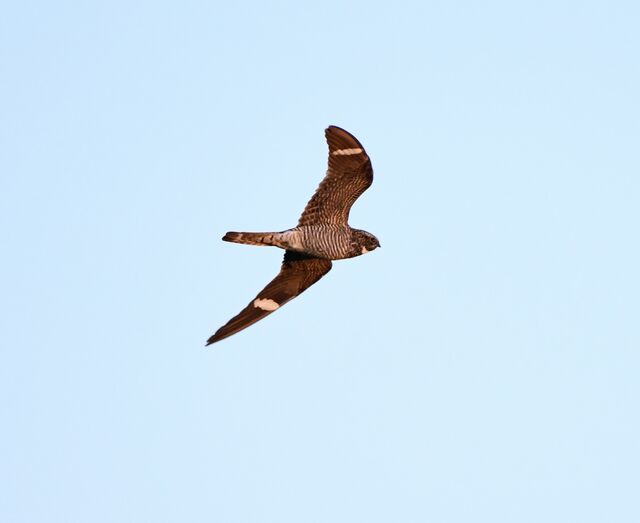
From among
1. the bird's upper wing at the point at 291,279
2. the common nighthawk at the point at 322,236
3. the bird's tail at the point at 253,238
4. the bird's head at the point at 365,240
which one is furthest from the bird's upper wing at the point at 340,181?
the bird's upper wing at the point at 291,279

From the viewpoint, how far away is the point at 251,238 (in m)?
21.1

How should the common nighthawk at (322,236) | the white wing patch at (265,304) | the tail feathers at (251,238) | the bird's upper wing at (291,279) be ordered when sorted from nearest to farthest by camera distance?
the common nighthawk at (322,236)
the tail feathers at (251,238)
the white wing patch at (265,304)
the bird's upper wing at (291,279)

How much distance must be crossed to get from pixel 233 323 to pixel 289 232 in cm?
169

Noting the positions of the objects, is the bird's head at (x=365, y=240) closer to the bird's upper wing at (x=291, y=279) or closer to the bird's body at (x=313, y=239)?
the bird's body at (x=313, y=239)

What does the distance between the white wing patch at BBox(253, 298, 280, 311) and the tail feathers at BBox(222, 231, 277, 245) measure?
106 centimetres

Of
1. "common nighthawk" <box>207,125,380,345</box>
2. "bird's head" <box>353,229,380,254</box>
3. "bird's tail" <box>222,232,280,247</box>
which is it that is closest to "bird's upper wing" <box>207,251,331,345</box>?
"common nighthawk" <box>207,125,380,345</box>

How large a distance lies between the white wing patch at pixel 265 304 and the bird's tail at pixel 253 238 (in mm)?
1050

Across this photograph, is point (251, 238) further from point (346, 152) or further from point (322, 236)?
point (346, 152)

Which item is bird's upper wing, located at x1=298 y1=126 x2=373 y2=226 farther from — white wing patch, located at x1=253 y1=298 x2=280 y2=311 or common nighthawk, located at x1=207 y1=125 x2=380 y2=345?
white wing patch, located at x1=253 y1=298 x2=280 y2=311

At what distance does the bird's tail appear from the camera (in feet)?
68.7

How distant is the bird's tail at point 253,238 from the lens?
68.7ft

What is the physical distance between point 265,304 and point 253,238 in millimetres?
1222

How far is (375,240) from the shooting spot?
21797mm

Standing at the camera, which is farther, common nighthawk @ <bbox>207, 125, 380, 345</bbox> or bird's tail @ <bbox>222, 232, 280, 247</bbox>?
bird's tail @ <bbox>222, 232, 280, 247</bbox>
